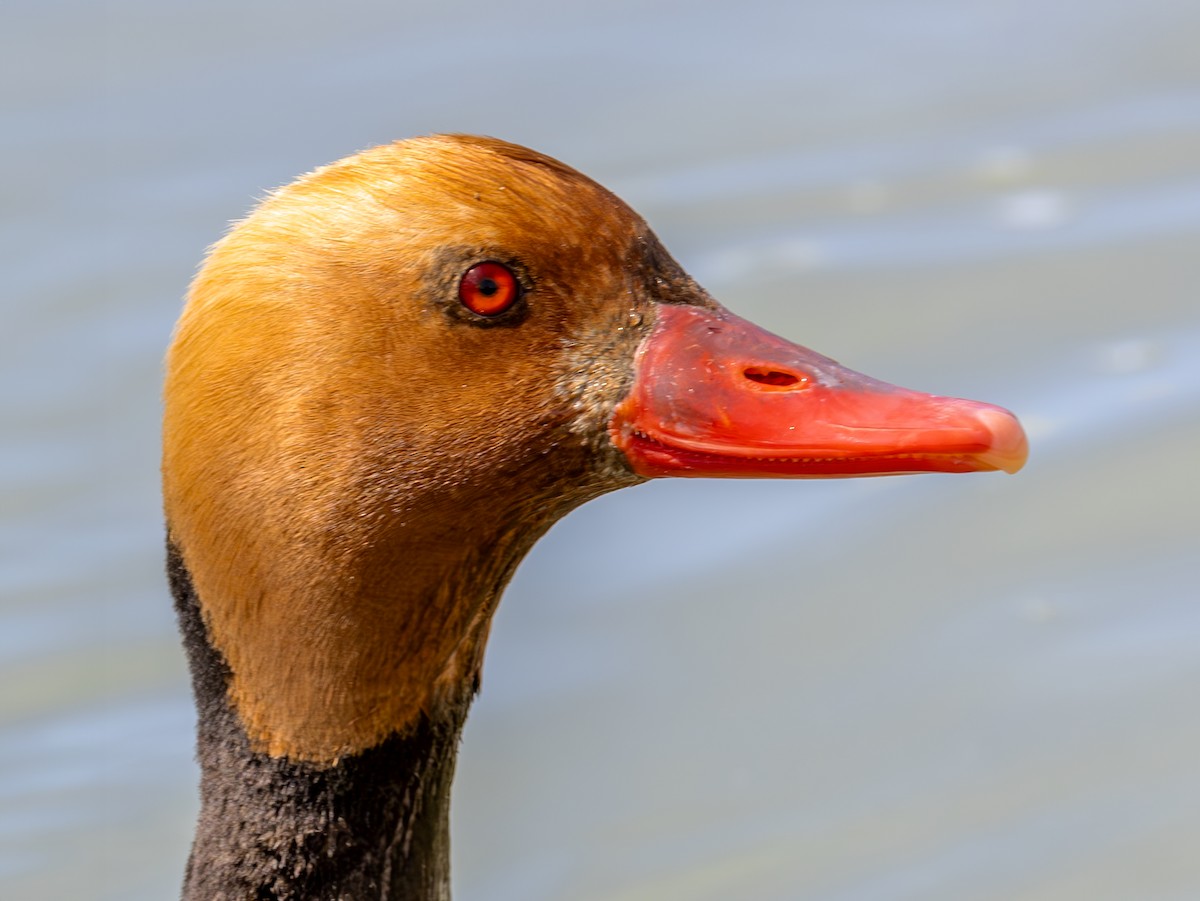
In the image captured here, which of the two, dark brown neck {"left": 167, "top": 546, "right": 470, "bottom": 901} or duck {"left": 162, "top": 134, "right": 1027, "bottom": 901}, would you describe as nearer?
duck {"left": 162, "top": 134, "right": 1027, "bottom": 901}

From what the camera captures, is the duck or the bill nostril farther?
the bill nostril

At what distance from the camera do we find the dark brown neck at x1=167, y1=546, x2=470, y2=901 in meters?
3.77

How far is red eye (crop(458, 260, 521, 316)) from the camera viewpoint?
11.6ft

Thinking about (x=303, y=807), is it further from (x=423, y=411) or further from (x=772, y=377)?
(x=772, y=377)

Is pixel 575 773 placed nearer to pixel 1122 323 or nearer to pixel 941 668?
pixel 941 668

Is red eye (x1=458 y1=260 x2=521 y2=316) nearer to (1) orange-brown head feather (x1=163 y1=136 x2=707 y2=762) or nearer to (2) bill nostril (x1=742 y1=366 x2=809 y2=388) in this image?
(1) orange-brown head feather (x1=163 y1=136 x2=707 y2=762)

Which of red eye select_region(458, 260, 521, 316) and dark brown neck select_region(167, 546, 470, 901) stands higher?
red eye select_region(458, 260, 521, 316)

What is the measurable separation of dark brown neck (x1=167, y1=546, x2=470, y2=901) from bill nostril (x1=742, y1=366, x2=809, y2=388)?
0.88 metres

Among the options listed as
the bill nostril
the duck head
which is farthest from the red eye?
the bill nostril

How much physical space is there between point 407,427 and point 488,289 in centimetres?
29

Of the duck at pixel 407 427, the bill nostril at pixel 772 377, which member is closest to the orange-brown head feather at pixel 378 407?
the duck at pixel 407 427

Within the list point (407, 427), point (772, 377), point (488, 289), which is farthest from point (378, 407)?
point (772, 377)

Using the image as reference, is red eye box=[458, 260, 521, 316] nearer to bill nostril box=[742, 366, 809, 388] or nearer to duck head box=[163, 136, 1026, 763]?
duck head box=[163, 136, 1026, 763]

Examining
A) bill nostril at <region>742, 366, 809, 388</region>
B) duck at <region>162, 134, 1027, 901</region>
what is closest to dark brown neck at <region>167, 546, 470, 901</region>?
duck at <region>162, 134, 1027, 901</region>
